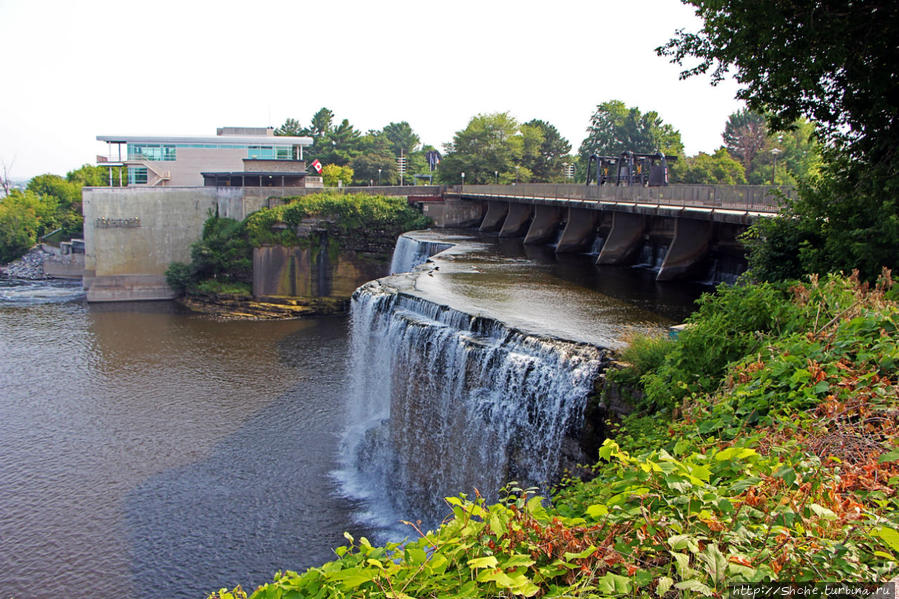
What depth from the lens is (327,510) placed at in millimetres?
17953

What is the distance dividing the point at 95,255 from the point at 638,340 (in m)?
42.2

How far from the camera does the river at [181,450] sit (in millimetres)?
15812

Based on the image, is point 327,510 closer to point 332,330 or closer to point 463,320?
point 463,320

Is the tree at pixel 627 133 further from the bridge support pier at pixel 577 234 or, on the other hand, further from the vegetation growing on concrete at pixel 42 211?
the vegetation growing on concrete at pixel 42 211

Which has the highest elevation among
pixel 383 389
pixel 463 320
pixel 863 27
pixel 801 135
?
pixel 801 135

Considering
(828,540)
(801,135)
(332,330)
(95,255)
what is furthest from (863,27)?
(801,135)

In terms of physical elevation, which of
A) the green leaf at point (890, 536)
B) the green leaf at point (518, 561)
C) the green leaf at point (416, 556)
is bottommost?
the green leaf at point (416, 556)

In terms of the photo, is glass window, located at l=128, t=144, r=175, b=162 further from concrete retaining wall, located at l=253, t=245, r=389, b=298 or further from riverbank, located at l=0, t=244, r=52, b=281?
concrete retaining wall, located at l=253, t=245, r=389, b=298

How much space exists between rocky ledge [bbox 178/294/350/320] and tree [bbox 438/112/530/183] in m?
23.8

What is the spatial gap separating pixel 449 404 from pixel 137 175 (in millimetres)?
50580

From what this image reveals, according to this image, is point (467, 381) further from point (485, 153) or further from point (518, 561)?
point (485, 153)

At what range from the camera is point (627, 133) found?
7544cm

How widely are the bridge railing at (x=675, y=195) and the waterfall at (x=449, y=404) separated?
263 inches

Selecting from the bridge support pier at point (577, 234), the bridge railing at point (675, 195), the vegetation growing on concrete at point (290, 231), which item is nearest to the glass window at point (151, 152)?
the vegetation growing on concrete at point (290, 231)
